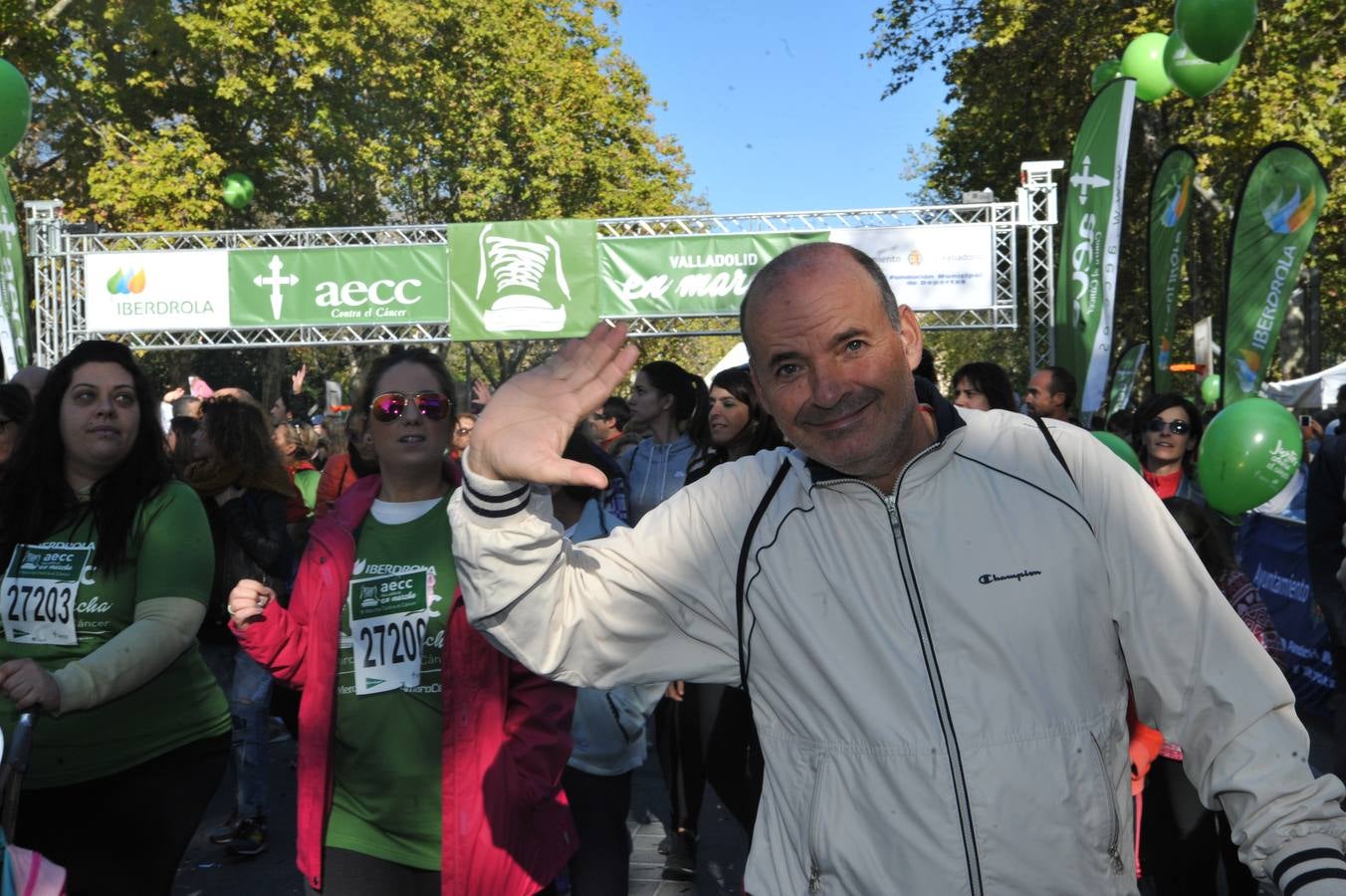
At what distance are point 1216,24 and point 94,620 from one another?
7810 millimetres

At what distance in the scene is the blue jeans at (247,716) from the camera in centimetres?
596

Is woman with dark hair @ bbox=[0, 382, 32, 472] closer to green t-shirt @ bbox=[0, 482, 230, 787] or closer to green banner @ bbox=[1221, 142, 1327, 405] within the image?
green t-shirt @ bbox=[0, 482, 230, 787]

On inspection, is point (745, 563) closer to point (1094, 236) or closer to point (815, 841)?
point (815, 841)

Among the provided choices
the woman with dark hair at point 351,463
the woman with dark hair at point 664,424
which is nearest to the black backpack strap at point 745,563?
the woman with dark hair at point 351,463

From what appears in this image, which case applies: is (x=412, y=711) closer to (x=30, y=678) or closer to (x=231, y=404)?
(x=30, y=678)

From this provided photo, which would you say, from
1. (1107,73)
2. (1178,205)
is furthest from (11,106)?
(1107,73)

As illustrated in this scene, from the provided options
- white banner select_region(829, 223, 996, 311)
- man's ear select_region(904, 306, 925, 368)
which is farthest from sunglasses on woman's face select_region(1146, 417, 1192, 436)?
white banner select_region(829, 223, 996, 311)

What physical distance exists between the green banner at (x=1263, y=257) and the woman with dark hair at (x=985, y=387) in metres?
3.84

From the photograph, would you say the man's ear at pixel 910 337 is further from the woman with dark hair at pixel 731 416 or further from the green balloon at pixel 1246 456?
the green balloon at pixel 1246 456

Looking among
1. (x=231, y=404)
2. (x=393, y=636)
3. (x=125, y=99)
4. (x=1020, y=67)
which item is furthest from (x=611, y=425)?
(x=125, y=99)

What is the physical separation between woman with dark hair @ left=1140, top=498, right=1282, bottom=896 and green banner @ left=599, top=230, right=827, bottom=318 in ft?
38.5

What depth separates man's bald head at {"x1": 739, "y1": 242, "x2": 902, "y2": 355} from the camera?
2105 mm

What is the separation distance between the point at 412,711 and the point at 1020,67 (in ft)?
63.6

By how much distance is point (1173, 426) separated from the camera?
5.46 m
